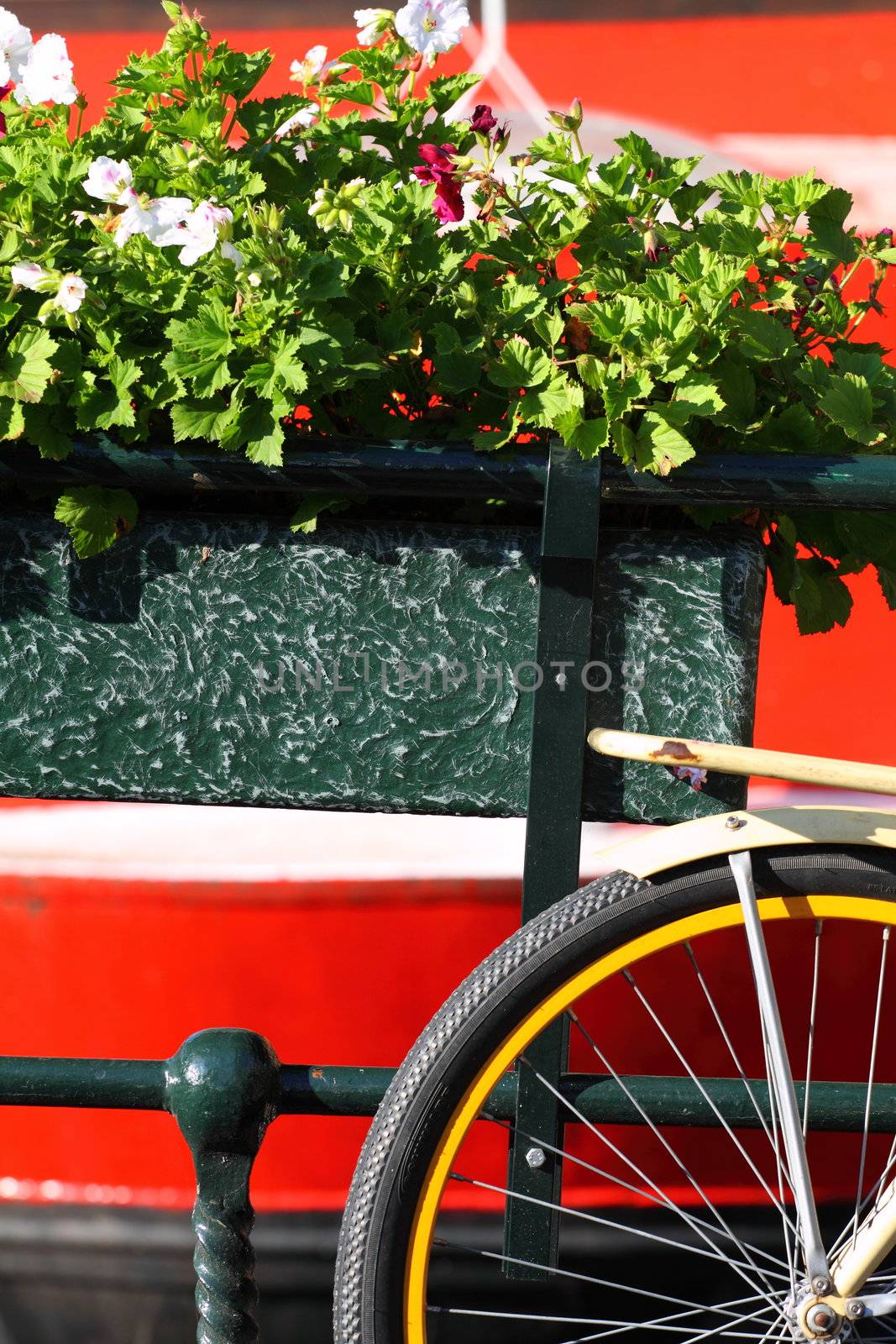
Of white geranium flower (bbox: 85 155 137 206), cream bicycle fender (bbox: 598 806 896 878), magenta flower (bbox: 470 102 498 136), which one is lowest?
cream bicycle fender (bbox: 598 806 896 878)

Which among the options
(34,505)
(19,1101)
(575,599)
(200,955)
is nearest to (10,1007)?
(200,955)

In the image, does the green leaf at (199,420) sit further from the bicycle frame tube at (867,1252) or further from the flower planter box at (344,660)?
the bicycle frame tube at (867,1252)

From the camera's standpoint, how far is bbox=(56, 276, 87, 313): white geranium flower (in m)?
1.08

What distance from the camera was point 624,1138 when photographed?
2.08 meters

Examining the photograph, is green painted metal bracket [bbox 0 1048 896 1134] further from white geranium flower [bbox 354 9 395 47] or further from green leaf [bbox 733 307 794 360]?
white geranium flower [bbox 354 9 395 47]

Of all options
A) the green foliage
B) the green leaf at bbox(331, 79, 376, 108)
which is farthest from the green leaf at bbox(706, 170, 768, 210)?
the green leaf at bbox(331, 79, 376, 108)

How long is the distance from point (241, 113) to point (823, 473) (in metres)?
0.60

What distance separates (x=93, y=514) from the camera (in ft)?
3.74

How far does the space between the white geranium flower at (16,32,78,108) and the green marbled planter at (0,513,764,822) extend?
1.29ft

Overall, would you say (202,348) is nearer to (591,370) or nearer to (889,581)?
(591,370)

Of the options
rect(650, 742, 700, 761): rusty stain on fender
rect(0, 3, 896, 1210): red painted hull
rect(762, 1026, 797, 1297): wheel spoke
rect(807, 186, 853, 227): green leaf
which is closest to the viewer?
rect(650, 742, 700, 761): rusty stain on fender

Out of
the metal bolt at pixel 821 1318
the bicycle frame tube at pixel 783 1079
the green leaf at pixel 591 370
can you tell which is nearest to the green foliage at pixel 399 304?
the green leaf at pixel 591 370

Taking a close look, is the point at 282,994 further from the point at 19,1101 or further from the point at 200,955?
the point at 19,1101

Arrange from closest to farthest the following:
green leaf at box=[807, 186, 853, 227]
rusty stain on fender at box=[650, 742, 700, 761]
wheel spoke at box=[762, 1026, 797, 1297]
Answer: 1. rusty stain on fender at box=[650, 742, 700, 761]
2. wheel spoke at box=[762, 1026, 797, 1297]
3. green leaf at box=[807, 186, 853, 227]
